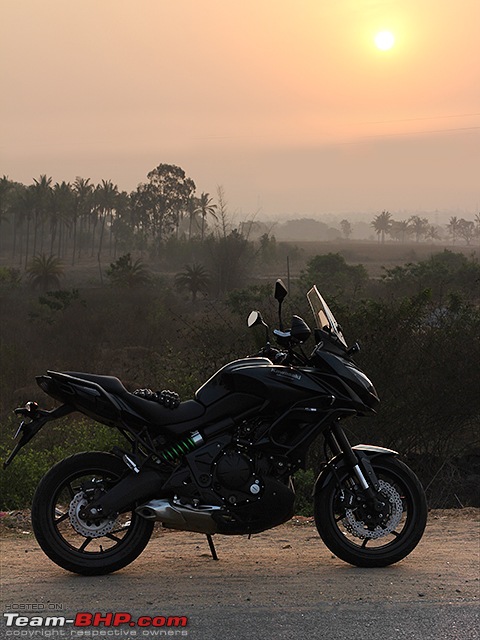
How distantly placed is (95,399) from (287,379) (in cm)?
126

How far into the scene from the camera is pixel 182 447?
254 inches

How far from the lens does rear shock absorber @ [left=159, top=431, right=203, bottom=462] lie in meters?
6.43

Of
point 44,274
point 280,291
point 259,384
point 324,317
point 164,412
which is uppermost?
point 280,291

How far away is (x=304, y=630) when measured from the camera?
5.25 m

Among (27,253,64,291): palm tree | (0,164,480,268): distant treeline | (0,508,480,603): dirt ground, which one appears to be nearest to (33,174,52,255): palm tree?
(0,164,480,268): distant treeline

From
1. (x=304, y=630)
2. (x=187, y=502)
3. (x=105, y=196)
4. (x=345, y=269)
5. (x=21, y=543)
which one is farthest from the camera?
(x=105, y=196)

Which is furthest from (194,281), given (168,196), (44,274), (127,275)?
(168,196)

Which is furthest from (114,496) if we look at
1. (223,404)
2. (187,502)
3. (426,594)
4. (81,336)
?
(81,336)

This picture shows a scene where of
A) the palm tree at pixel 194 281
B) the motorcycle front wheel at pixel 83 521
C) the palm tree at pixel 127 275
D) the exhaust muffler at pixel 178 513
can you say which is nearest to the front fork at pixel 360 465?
the exhaust muffler at pixel 178 513

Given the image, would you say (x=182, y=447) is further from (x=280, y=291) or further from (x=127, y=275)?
(x=127, y=275)

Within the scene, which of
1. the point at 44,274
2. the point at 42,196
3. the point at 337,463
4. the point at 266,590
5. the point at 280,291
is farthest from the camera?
the point at 42,196

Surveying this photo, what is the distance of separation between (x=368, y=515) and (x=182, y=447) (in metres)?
1.36

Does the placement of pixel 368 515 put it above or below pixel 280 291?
below

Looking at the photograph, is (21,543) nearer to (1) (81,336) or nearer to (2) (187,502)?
(2) (187,502)
